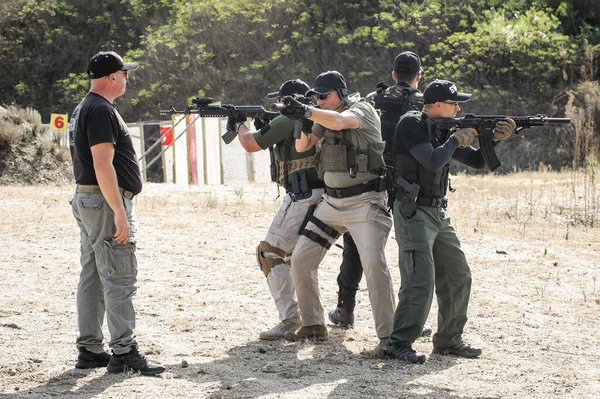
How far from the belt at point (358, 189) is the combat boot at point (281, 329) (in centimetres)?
103

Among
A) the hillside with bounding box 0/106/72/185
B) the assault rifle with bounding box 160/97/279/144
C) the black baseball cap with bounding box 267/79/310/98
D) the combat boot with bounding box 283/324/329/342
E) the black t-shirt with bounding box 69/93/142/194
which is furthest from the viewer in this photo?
A: the hillside with bounding box 0/106/72/185

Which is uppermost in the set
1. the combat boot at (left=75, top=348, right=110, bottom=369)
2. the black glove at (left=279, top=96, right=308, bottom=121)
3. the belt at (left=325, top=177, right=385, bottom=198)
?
the black glove at (left=279, top=96, right=308, bottom=121)

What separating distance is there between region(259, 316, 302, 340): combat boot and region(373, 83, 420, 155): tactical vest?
1.50 meters

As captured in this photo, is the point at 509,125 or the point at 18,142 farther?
the point at 18,142

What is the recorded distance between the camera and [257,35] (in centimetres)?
2723

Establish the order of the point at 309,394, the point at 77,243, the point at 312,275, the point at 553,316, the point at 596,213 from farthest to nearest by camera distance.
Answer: the point at 596,213 → the point at 77,243 → the point at 553,316 → the point at 312,275 → the point at 309,394

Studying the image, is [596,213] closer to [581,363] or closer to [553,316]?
[553,316]

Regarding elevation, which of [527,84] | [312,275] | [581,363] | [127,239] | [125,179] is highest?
[527,84]

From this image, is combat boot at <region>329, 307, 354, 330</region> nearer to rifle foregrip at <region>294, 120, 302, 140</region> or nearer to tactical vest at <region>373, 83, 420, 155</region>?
tactical vest at <region>373, 83, 420, 155</region>

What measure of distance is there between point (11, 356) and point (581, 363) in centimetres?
373

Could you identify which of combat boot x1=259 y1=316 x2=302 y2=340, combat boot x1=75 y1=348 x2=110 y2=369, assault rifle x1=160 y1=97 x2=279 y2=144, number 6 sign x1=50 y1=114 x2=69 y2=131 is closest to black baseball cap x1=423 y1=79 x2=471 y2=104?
assault rifle x1=160 y1=97 x2=279 y2=144

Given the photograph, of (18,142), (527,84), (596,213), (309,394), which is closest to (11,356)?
(309,394)

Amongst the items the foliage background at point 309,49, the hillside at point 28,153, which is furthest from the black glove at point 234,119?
the foliage background at point 309,49

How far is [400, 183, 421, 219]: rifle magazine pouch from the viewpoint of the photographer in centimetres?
580
